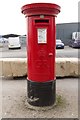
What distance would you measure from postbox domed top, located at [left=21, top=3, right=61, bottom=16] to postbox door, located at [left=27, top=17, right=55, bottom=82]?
0.49 feet

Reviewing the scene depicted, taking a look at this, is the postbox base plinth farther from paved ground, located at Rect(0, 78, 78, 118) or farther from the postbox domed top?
the postbox domed top

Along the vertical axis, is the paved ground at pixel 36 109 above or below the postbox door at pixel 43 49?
below

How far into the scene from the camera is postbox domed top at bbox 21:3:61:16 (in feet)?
13.2

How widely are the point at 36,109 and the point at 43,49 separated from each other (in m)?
Result: 1.24

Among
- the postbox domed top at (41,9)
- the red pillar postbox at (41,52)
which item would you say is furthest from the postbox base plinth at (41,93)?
the postbox domed top at (41,9)

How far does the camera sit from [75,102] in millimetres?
4750

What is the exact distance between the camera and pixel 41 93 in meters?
4.31

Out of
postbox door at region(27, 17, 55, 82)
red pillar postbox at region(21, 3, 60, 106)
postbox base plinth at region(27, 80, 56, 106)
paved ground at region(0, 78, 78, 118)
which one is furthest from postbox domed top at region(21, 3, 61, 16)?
paved ground at region(0, 78, 78, 118)

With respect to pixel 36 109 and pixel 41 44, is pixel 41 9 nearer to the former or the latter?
pixel 41 44

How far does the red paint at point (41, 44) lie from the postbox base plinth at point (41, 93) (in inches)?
4.1

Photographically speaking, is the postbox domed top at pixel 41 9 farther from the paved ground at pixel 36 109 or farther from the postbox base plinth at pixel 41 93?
the paved ground at pixel 36 109

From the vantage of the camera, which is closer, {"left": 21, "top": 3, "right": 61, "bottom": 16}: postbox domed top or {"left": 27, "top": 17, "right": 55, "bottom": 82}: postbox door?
{"left": 21, "top": 3, "right": 61, "bottom": 16}: postbox domed top

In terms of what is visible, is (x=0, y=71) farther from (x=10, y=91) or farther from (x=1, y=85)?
(x=10, y=91)

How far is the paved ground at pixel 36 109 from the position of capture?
13.4 feet
